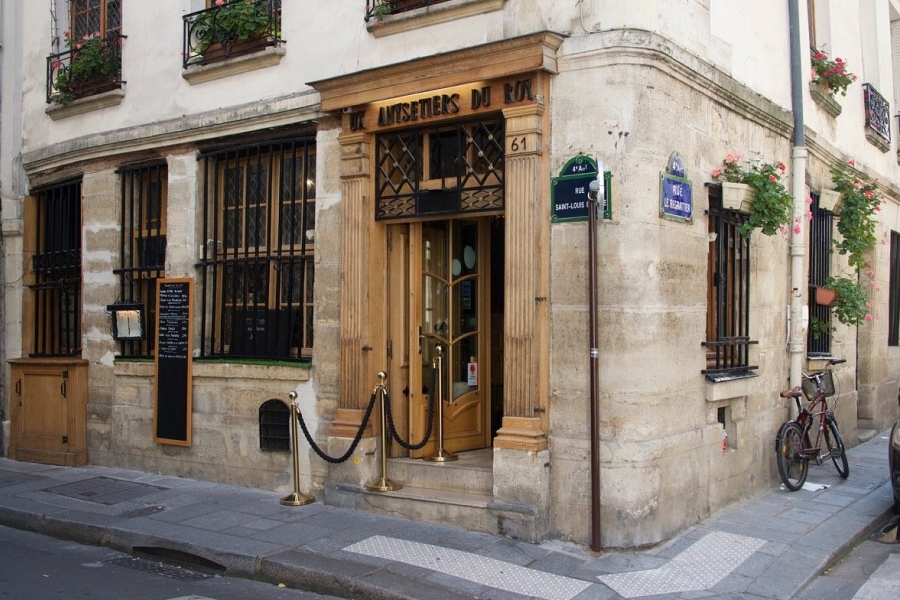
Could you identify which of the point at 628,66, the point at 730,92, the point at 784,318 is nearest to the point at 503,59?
the point at 628,66

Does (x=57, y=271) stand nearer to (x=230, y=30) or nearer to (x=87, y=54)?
(x=87, y=54)

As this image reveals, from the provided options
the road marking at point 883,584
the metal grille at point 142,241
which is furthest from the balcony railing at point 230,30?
the road marking at point 883,584

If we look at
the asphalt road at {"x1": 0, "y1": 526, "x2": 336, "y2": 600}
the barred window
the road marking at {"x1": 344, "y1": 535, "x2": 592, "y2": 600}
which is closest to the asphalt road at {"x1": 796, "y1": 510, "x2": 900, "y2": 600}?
the road marking at {"x1": 344, "y1": 535, "x2": 592, "y2": 600}

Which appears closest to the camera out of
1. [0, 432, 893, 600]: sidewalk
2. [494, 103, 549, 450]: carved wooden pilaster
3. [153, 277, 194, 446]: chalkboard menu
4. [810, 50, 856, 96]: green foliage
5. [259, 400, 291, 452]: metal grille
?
[0, 432, 893, 600]: sidewalk

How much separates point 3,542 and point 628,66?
6.83 metres

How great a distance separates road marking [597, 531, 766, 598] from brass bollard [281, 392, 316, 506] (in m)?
3.32

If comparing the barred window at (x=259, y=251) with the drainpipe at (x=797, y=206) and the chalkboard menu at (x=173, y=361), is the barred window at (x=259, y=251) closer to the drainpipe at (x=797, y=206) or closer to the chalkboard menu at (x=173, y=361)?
the chalkboard menu at (x=173, y=361)

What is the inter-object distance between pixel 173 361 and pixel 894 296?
37.7ft

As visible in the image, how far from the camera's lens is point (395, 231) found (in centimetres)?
854

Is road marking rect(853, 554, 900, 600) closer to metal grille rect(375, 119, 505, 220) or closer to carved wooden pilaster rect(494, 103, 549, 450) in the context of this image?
carved wooden pilaster rect(494, 103, 549, 450)

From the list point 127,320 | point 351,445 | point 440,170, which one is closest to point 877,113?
point 440,170

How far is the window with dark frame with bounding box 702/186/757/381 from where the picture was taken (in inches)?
323

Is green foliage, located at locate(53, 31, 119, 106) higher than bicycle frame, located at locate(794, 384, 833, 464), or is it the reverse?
green foliage, located at locate(53, 31, 119, 106)

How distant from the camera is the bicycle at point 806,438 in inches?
345
